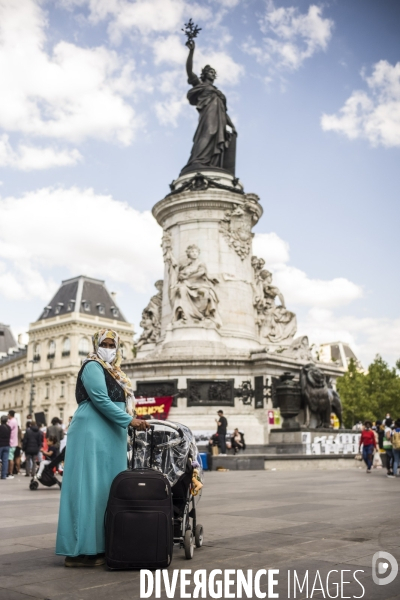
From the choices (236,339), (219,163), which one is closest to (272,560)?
(236,339)

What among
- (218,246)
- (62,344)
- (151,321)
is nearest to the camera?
(218,246)

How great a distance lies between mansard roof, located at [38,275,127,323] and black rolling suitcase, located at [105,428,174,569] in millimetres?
75655

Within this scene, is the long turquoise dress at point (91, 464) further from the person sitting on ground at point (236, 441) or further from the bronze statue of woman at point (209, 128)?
the bronze statue of woman at point (209, 128)

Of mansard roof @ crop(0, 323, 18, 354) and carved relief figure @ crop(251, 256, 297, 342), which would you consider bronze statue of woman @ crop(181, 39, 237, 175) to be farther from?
mansard roof @ crop(0, 323, 18, 354)

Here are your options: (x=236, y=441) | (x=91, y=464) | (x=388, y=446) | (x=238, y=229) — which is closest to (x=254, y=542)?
(x=91, y=464)

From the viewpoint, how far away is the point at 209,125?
1198 inches

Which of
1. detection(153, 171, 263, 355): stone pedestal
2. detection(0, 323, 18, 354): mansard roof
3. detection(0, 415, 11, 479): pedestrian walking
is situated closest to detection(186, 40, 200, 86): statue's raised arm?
detection(153, 171, 263, 355): stone pedestal

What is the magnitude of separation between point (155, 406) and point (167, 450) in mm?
18184

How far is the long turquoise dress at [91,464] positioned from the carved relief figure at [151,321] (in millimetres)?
22607

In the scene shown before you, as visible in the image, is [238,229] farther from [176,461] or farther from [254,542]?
[254,542]

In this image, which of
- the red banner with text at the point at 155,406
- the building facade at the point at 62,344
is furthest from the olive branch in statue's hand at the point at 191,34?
the building facade at the point at 62,344

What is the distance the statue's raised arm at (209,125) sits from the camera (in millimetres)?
30344

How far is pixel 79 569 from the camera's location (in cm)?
546

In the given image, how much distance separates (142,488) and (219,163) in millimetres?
26558
